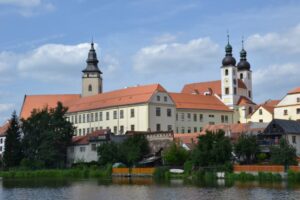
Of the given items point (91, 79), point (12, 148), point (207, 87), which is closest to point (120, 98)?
point (91, 79)

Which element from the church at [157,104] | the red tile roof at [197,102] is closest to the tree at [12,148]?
the church at [157,104]

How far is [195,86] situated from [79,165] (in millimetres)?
49307

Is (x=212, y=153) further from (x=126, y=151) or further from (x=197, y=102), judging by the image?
(x=197, y=102)

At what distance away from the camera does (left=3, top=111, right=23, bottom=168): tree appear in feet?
261

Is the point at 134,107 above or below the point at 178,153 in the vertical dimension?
above

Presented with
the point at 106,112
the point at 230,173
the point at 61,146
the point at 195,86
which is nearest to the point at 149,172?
the point at 230,173

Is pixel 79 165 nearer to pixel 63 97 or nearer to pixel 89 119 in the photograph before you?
pixel 89 119

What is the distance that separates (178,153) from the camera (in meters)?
64.9

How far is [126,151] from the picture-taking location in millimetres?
70750

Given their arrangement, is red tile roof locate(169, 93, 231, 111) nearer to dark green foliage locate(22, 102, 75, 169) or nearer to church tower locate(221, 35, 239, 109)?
church tower locate(221, 35, 239, 109)

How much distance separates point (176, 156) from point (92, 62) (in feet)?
188

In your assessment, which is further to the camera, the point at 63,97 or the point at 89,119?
the point at 63,97

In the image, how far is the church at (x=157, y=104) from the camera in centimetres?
9244

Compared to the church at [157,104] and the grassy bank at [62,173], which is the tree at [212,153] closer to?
the grassy bank at [62,173]
